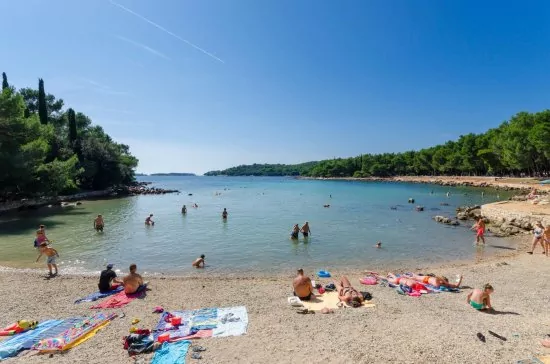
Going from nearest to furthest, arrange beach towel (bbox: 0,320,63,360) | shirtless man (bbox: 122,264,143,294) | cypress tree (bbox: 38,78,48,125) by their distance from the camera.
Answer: beach towel (bbox: 0,320,63,360) → shirtless man (bbox: 122,264,143,294) → cypress tree (bbox: 38,78,48,125)

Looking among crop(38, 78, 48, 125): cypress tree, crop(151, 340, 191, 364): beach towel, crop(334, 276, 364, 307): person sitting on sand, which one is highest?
crop(38, 78, 48, 125): cypress tree

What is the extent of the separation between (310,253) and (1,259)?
Result: 16946mm

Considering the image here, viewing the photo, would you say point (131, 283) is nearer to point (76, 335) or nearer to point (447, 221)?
point (76, 335)

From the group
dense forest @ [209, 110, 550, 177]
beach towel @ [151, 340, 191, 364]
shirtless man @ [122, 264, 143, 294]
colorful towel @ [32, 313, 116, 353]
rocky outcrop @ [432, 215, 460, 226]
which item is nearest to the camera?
beach towel @ [151, 340, 191, 364]

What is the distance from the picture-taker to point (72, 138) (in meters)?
58.9

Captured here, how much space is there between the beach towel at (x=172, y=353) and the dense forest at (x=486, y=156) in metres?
73.0

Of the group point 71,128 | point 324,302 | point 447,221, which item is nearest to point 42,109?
point 71,128

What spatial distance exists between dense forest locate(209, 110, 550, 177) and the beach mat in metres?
67.5

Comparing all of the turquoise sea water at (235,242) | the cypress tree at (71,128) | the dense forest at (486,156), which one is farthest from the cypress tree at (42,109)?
the dense forest at (486,156)

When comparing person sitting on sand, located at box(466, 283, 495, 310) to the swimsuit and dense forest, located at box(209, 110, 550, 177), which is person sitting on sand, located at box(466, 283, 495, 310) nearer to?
the swimsuit

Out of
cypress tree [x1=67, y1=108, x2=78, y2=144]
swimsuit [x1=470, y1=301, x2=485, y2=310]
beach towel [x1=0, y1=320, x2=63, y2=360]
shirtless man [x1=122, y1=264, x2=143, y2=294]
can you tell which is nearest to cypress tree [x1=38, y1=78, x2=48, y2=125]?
cypress tree [x1=67, y1=108, x2=78, y2=144]

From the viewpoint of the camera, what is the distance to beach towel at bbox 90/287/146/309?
998cm

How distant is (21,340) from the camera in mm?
7527

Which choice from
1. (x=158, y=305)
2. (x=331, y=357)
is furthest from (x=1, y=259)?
(x=331, y=357)
